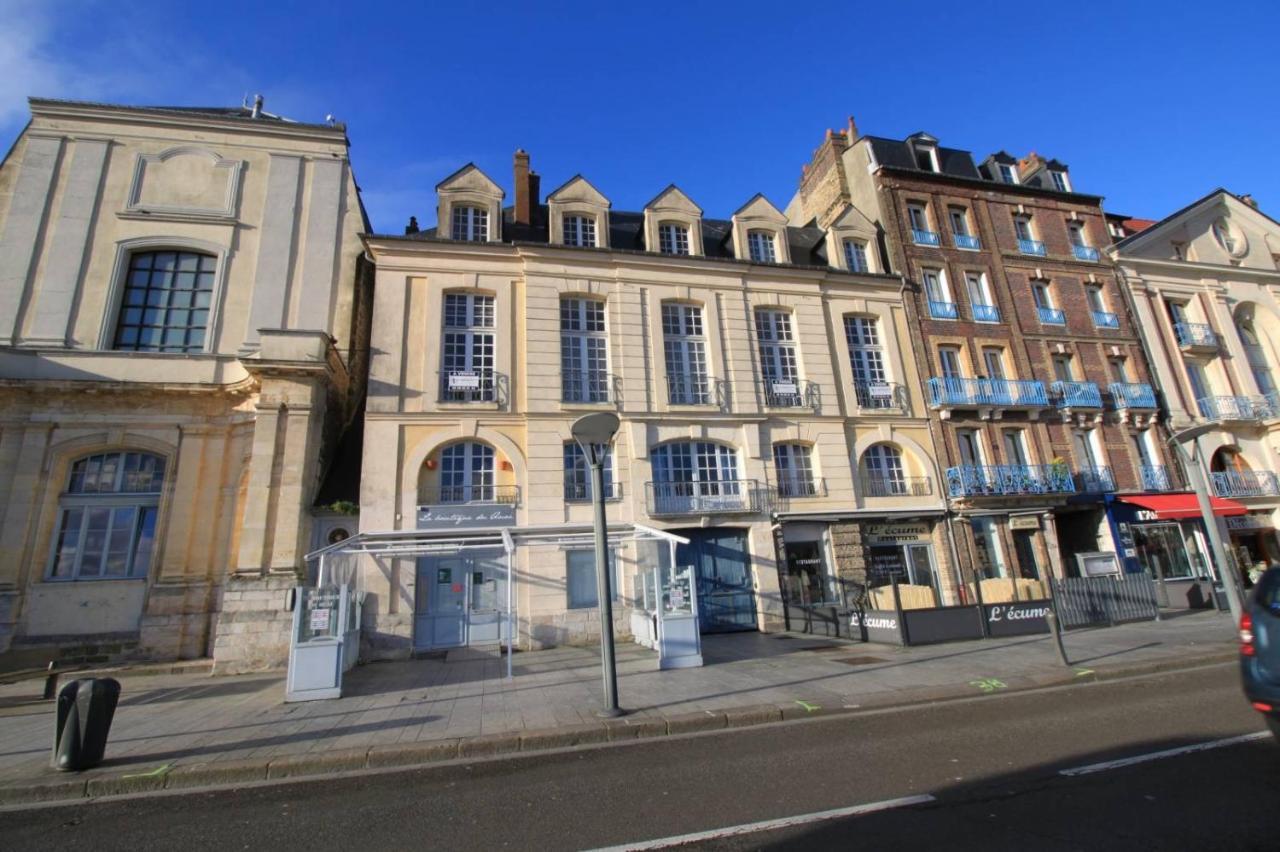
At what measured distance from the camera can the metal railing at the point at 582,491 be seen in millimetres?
14984

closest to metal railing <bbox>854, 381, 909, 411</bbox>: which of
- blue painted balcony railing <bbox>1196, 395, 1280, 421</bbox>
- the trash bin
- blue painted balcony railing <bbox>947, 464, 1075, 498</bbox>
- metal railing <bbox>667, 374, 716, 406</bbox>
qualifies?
blue painted balcony railing <bbox>947, 464, 1075, 498</bbox>

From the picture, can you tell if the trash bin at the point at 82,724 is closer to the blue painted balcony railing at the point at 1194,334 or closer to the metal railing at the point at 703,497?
the metal railing at the point at 703,497

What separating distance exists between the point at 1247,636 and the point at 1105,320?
21913 millimetres

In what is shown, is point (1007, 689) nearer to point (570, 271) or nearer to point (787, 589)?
point (787, 589)

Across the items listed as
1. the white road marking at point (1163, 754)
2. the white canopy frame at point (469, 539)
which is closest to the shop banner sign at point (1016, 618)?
the white canopy frame at point (469, 539)

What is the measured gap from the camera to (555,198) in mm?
17703

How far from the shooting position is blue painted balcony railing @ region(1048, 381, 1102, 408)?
1911 cm

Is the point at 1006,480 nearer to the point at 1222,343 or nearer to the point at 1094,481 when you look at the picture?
the point at 1094,481

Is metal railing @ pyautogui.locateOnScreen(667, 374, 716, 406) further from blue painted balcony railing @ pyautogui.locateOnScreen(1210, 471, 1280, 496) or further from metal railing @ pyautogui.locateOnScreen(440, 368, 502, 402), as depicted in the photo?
blue painted balcony railing @ pyautogui.locateOnScreen(1210, 471, 1280, 496)

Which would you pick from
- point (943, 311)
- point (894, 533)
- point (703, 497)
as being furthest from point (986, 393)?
point (703, 497)

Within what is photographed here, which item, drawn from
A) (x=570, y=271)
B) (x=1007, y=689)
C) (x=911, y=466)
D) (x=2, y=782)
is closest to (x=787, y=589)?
(x=911, y=466)

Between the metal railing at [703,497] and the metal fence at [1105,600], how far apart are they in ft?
23.6

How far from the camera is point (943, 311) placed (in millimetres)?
19750

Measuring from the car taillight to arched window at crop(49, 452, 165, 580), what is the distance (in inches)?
716
